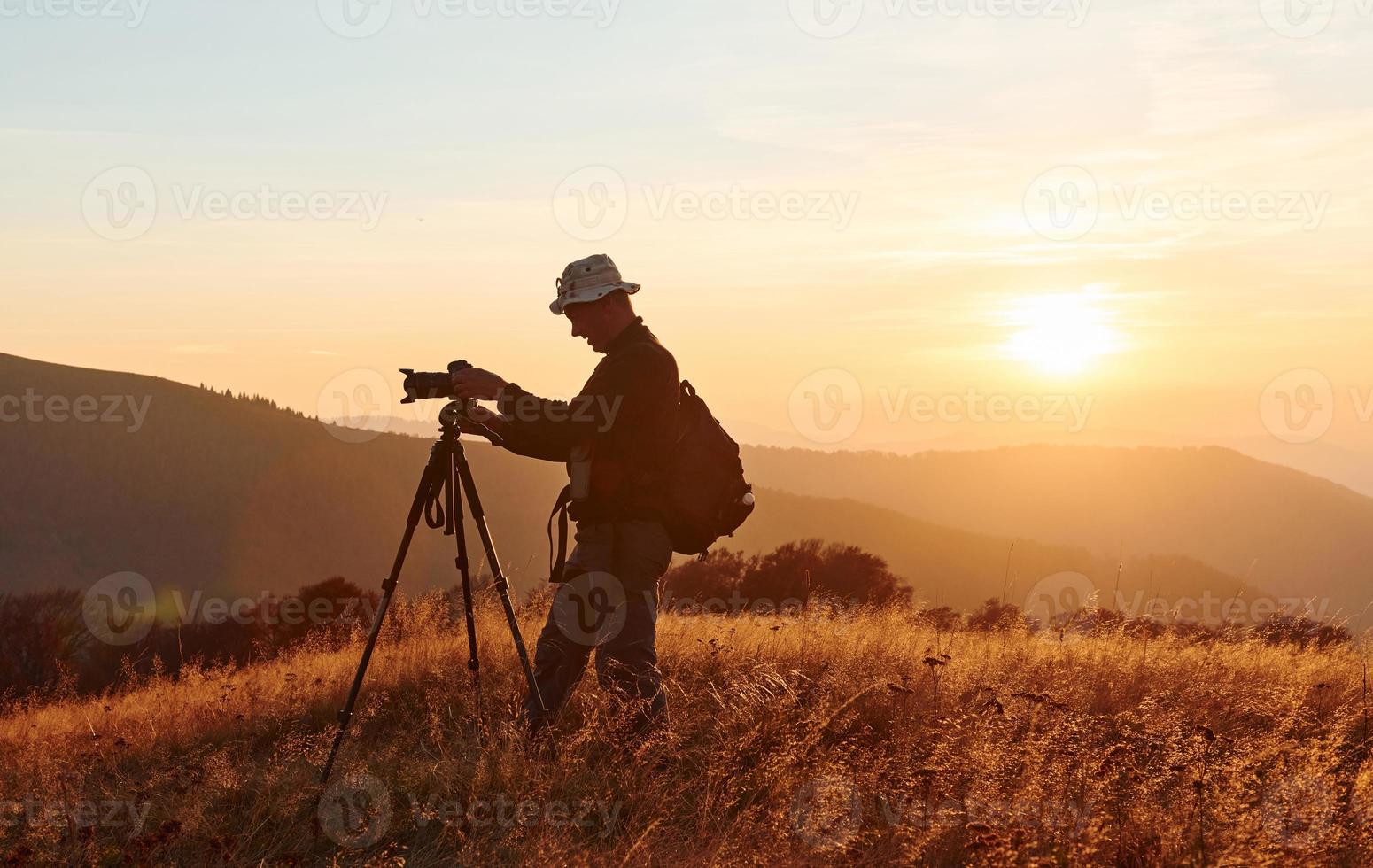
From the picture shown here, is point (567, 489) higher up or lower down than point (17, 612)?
higher up

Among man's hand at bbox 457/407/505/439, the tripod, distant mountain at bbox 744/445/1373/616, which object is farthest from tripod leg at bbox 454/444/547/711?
distant mountain at bbox 744/445/1373/616

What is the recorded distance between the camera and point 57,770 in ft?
20.0

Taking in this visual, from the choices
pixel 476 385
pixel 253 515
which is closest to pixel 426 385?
pixel 476 385

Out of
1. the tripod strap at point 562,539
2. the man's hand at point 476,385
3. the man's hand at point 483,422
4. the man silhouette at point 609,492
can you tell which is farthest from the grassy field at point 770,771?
the man's hand at point 476,385

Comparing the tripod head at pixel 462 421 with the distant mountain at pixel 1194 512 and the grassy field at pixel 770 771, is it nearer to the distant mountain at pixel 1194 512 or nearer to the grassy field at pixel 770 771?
the grassy field at pixel 770 771

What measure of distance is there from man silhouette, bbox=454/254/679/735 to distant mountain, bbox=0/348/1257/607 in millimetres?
60186

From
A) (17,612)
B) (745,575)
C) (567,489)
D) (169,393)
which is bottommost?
(17,612)

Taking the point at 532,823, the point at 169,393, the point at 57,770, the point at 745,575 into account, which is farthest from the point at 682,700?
the point at 169,393

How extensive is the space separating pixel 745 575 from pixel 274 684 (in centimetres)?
1180

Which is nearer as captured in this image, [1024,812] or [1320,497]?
[1024,812]

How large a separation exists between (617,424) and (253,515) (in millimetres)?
83365

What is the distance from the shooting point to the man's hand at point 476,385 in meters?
5.21

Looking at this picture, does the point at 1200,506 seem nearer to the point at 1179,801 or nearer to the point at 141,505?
the point at 141,505

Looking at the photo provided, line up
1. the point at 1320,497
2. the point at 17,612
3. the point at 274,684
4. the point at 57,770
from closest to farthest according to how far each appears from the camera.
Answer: the point at 57,770
the point at 274,684
the point at 17,612
the point at 1320,497
